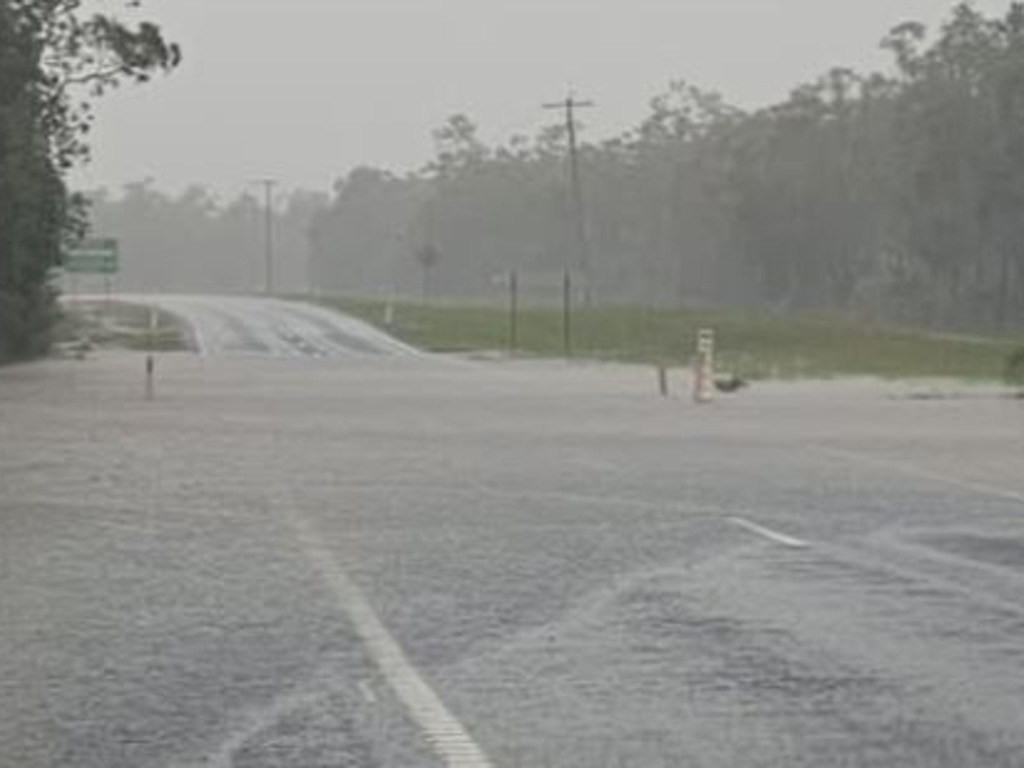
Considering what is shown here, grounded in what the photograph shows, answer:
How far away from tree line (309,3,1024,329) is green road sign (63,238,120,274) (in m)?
39.9

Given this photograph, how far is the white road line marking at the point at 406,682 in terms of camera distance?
25.2 ft

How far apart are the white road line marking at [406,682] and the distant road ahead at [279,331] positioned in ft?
162

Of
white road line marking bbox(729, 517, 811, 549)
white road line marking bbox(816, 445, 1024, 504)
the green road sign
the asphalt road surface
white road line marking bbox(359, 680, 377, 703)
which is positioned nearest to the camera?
the asphalt road surface

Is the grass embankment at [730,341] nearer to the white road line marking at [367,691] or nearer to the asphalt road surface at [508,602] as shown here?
the asphalt road surface at [508,602]

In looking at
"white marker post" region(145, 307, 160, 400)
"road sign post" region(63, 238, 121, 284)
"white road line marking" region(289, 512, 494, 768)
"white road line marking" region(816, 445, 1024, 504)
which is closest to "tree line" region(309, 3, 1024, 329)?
"white marker post" region(145, 307, 160, 400)

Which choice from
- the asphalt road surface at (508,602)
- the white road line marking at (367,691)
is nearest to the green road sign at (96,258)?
the asphalt road surface at (508,602)

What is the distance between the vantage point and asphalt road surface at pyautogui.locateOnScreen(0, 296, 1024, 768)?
8.05m

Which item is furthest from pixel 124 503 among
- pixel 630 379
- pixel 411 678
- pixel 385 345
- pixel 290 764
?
pixel 385 345

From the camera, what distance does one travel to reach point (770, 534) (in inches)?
618

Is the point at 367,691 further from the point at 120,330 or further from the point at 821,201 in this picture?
the point at 821,201

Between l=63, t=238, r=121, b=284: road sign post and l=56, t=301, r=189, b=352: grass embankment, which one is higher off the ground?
l=63, t=238, r=121, b=284: road sign post

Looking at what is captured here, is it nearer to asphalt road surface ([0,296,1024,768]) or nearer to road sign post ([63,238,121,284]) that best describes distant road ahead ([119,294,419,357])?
road sign post ([63,238,121,284])

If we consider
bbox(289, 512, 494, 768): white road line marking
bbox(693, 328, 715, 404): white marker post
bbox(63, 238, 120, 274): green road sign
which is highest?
bbox(63, 238, 120, 274): green road sign

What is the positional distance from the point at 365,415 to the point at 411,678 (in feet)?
77.8
